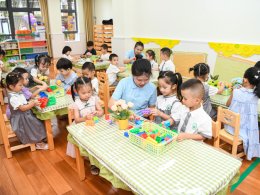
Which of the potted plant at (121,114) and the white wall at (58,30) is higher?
the white wall at (58,30)

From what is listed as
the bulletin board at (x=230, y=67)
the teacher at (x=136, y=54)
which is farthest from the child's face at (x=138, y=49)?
the bulletin board at (x=230, y=67)

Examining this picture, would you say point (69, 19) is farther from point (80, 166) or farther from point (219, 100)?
point (80, 166)

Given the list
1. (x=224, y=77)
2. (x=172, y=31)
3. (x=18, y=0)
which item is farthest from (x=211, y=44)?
(x=18, y=0)

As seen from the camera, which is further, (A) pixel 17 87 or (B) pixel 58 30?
(B) pixel 58 30

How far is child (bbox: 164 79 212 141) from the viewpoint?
1.77 metres

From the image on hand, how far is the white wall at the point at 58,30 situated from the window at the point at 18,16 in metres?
0.55

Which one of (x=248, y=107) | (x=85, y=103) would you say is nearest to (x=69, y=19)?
(x=85, y=103)

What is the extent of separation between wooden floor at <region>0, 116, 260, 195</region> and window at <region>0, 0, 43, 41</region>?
7.84 m

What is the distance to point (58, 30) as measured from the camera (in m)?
10.2

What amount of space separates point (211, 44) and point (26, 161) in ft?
13.8

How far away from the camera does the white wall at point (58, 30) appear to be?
9875mm

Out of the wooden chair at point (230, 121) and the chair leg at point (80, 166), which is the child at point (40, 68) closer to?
the chair leg at point (80, 166)

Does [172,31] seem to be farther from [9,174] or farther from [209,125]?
[9,174]

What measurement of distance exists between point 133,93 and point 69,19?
9.68m
